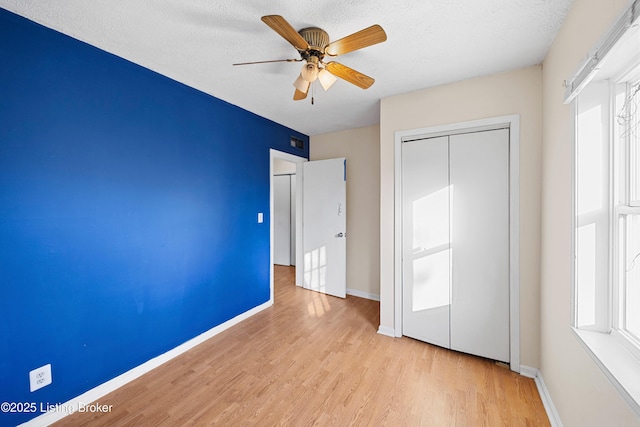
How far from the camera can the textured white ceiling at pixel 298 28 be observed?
1423 mm

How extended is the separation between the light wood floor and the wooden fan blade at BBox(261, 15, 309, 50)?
2291 mm

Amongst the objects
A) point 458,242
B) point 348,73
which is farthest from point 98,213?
point 458,242

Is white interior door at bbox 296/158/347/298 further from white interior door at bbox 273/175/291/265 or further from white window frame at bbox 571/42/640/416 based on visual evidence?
white window frame at bbox 571/42/640/416

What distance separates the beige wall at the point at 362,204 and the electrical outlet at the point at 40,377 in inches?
123

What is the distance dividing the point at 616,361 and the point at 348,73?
2004 millimetres

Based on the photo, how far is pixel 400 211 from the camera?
2.54 metres

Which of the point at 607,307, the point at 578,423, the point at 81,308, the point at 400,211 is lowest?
the point at 578,423

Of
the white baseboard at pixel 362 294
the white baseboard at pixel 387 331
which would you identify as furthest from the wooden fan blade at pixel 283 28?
the white baseboard at pixel 362 294

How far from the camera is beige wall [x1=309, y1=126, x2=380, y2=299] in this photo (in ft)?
11.9

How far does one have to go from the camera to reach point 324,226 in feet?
12.6

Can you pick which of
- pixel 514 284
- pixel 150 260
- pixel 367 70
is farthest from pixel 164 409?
pixel 367 70

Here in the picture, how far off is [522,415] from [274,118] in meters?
3.61

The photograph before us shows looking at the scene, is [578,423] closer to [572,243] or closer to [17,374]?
[572,243]

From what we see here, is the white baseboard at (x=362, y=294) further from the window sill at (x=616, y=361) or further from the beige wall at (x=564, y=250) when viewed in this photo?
the window sill at (x=616, y=361)
